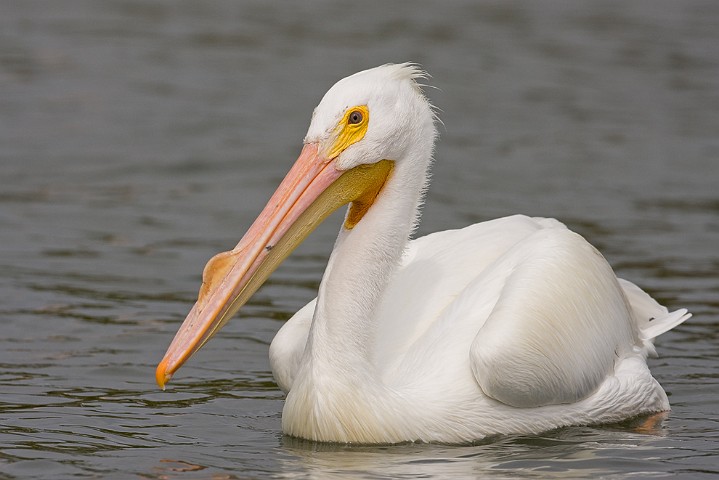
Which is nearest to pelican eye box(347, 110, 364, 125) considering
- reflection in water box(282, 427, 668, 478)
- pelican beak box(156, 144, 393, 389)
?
pelican beak box(156, 144, 393, 389)

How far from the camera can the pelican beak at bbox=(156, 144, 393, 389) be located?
A: 4.91 metres

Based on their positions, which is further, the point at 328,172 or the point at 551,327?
the point at 551,327

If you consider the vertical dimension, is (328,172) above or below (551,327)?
above

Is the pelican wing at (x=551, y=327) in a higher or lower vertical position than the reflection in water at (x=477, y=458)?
higher

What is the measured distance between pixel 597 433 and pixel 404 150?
49.9 inches

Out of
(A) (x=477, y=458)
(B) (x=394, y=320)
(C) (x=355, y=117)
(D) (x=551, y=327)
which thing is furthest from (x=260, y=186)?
(A) (x=477, y=458)

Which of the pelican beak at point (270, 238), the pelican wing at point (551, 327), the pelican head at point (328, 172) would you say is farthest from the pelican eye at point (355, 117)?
the pelican wing at point (551, 327)

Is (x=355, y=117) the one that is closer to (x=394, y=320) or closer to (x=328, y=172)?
(x=328, y=172)

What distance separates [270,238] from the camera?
5051 mm

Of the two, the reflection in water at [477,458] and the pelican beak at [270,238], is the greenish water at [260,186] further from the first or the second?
the pelican beak at [270,238]

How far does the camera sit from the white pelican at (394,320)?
5.04m

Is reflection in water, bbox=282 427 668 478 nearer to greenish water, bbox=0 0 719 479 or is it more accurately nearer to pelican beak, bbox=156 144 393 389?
greenish water, bbox=0 0 719 479

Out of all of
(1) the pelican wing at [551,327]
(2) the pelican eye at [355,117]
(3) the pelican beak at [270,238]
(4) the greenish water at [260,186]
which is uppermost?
(2) the pelican eye at [355,117]

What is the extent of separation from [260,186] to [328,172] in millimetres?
5159
